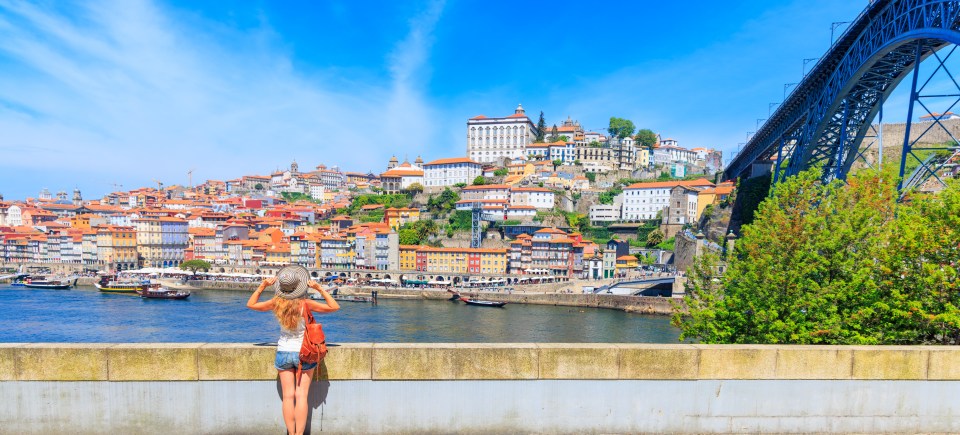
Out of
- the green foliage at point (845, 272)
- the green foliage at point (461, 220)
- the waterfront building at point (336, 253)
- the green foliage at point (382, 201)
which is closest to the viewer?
the green foliage at point (845, 272)

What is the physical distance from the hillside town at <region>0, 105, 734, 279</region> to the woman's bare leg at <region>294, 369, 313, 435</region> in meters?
58.5

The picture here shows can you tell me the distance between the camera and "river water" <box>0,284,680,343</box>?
33781mm

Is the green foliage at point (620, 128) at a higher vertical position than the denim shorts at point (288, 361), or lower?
higher

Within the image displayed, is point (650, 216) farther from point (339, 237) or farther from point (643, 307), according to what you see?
point (339, 237)

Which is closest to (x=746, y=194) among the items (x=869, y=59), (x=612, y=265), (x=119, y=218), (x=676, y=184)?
(x=612, y=265)

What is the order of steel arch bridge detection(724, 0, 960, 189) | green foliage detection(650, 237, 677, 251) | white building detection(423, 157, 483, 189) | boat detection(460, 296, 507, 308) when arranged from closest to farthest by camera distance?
steel arch bridge detection(724, 0, 960, 189)
boat detection(460, 296, 507, 308)
green foliage detection(650, 237, 677, 251)
white building detection(423, 157, 483, 189)

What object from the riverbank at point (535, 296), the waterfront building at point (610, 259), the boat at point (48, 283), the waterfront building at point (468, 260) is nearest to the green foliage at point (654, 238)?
the waterfront building at point (610, 259)

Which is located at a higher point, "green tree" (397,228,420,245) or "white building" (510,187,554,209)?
"white building" (510,187,554,209)

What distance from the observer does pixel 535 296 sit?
177 feet

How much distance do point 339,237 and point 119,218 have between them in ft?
164

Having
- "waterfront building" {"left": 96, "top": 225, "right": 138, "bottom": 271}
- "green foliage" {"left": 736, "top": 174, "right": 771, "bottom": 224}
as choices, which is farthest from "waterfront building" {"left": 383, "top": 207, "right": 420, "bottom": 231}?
"green foliage" {"left": 736, "top": 174, "right": 771, "bottom": 224}

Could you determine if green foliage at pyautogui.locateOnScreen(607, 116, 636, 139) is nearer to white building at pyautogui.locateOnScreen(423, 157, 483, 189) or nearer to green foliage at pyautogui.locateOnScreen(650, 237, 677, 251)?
white building at pyautogui.locateOnScreen(423, 157, 483, 189)

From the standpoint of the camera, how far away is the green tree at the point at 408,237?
7231cm

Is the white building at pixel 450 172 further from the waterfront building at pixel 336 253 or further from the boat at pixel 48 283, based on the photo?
the boat at pixel 48 283
